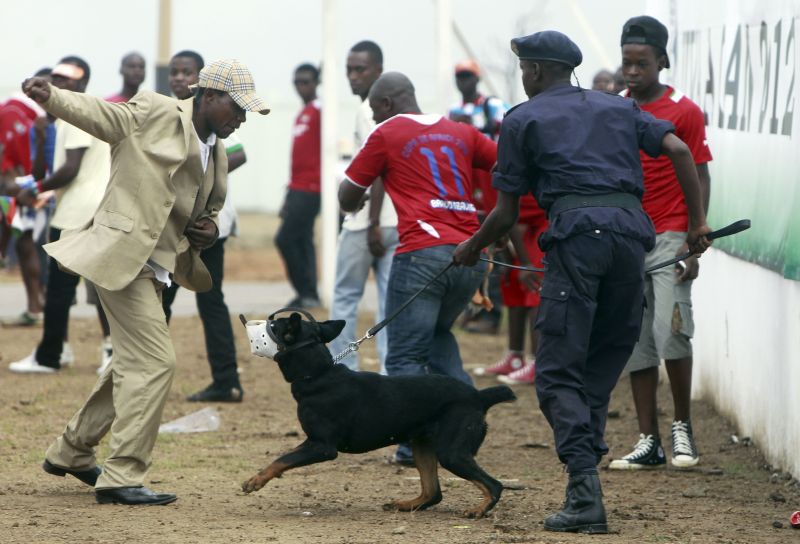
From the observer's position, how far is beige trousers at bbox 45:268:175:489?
20.4ft

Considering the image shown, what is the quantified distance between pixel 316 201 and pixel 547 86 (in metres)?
8.85

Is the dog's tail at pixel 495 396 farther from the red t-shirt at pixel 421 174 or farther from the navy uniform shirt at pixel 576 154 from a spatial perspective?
the red t-shirt at pixel 421 174

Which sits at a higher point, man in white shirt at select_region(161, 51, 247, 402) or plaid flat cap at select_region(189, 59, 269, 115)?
plaid flat cap at select_region(189, 59, 269, 115)

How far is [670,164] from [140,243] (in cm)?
279

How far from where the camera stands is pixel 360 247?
28.3 feet

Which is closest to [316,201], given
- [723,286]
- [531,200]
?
[531,200]

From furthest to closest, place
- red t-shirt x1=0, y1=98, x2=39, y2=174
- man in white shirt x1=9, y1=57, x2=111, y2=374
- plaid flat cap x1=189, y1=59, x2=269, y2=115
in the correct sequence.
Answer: red t-shirt x1=0, y1=98, x2=39, y2=174, man in white shirt x1=9, y1=57, x2=111, y2=374, plaid flat cap x1=189, y1=59, x2=269, y2=115

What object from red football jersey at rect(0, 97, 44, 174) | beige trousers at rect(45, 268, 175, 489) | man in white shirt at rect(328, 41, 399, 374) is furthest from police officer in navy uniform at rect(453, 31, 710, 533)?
red football jersey at rect(0, 97, 44, 174)

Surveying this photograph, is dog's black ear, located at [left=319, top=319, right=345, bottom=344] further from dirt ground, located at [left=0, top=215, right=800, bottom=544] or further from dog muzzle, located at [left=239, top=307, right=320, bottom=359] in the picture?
dirt ground, located at [left=0, top=215, right=800, bottom=544]

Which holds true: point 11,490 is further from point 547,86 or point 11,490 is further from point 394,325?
point 547,86

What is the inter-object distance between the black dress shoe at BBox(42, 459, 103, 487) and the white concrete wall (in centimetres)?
340

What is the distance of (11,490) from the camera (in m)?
6.70

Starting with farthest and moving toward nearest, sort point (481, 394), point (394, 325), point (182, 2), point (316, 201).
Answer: point (182, 2) → point (316, 201) → point (394, 325) → point (481, 394)

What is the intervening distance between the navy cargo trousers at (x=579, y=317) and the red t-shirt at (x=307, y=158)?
8786 millimetres
